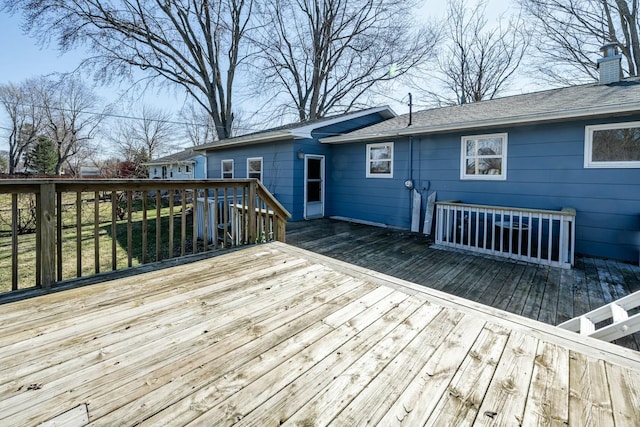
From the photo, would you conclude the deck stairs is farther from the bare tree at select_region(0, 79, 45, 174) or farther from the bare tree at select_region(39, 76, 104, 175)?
the bare tree at select_region(0, 79, 45, 174)

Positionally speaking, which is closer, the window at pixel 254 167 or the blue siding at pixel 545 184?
the blue siding at pixel 545 184

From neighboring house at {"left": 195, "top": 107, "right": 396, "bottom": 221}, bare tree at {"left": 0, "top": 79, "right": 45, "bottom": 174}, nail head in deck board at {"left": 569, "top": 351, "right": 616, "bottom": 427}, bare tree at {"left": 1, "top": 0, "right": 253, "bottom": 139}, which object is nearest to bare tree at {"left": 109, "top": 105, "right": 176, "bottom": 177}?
bare tree at {"left": 0, "top": 79, "right": 45, "bottom": 174}

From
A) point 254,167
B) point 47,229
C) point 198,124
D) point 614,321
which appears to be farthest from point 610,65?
point 198,124

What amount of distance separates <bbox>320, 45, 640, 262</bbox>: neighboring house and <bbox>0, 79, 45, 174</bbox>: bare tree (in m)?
26.9

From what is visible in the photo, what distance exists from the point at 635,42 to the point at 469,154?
995 cm

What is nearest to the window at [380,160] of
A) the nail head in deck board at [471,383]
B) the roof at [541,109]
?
the roof at [541,109]

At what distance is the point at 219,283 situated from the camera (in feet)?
8.64

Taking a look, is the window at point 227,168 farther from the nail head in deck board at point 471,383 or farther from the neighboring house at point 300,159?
the nail head in deck board at point 471,383

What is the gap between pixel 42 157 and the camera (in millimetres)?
25781

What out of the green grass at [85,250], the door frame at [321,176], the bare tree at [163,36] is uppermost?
the bare tree at [163,36]

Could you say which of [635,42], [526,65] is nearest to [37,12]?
[526,65]

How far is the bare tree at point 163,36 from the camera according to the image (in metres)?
12.6

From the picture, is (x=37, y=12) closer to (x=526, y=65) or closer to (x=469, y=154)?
(x=469, y=154)

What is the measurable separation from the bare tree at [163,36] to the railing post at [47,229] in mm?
14373
